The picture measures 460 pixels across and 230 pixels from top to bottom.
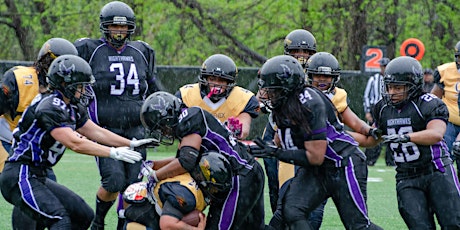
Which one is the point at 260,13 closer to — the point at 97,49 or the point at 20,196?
the point at 97,49

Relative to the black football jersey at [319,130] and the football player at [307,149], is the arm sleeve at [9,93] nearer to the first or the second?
the football player at [307,149]

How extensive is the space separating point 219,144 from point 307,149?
585 mm

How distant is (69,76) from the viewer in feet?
18.1

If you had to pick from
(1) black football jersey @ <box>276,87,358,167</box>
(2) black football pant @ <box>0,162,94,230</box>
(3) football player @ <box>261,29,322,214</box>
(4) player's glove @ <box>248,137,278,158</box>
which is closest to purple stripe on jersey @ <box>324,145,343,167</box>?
(1) black football jersey @ <box>276,87,358,167</box>

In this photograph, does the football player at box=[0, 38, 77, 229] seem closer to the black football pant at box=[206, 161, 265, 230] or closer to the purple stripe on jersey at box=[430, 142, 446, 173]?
the black football pant at box=[206, 161, 265, 230]

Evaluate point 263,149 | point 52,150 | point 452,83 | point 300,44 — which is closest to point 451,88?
point 452,83

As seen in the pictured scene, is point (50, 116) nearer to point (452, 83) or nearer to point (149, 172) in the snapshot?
point (149, 172)

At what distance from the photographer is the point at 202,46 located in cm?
2341

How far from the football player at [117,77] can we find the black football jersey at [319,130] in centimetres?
178

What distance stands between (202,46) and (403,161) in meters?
17.3

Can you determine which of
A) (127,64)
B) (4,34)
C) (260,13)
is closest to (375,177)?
(127,64)

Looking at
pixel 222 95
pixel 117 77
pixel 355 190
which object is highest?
pixel 117 77

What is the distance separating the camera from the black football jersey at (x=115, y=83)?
715 centimetres

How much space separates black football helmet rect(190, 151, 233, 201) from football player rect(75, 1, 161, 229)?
63.9 inches
